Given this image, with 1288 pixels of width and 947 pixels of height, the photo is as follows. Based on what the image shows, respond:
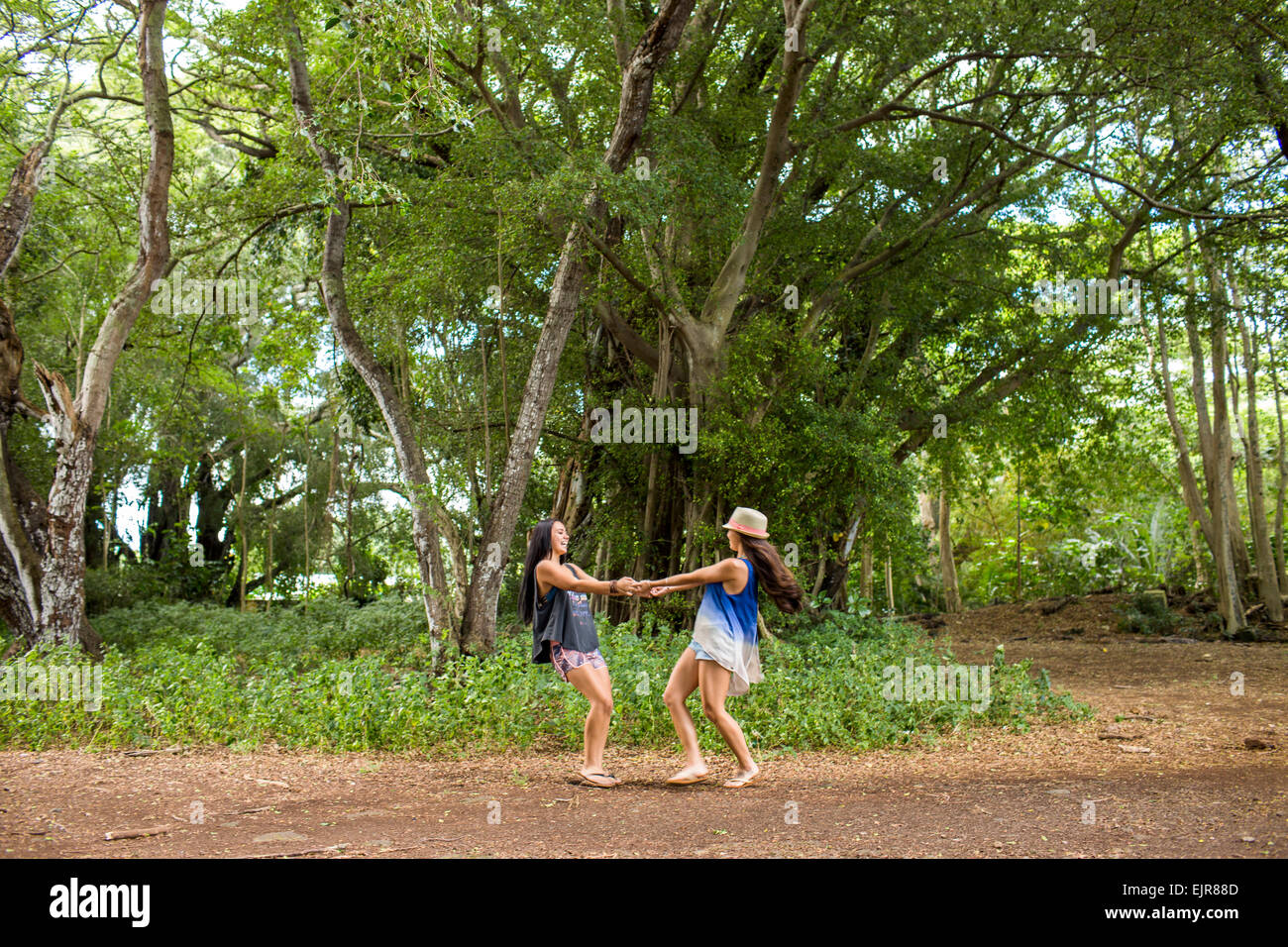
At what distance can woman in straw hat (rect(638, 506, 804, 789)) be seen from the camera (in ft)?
19.0

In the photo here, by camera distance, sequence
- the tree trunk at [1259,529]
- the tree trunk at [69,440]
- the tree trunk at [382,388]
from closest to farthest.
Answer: the tree trunk at [69,440]
the tree trunk at [382,388]
the tree trunk at [1259,529]

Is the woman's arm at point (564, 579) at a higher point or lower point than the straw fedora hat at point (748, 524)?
lower

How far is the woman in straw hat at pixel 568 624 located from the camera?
6.04 metres

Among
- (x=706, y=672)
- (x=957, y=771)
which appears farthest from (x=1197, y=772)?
(x=706, y=672)

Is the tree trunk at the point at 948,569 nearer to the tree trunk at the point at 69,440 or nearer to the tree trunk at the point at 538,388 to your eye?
the tree trunk at the point at 538,388

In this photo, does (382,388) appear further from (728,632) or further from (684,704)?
(728,632)

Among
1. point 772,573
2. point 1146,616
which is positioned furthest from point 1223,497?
point 772,573

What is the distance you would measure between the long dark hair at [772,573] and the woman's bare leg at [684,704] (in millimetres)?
649

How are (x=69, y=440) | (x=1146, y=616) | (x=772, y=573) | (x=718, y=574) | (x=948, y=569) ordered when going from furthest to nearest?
1. (x=948, y=569)
2. (x=1146, y=616)
3. (x=69, y=440)
4. (x=772, y=573)
5. (x=718, y=574)

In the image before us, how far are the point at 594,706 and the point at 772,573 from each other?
1417 mm

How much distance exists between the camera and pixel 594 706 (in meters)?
6.14

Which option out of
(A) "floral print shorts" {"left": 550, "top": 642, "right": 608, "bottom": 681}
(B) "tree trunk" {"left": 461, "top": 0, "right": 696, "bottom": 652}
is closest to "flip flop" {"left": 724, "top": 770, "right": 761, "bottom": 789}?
(A) "floral print shorts" {"left": 550, "top": 642, "right": 608, "bottom": 681}

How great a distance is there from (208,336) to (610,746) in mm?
10610

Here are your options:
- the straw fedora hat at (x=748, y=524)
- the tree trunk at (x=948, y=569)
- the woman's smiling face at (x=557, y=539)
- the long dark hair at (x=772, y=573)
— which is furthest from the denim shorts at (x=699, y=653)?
the tree trunk at (x=948, y=569)
